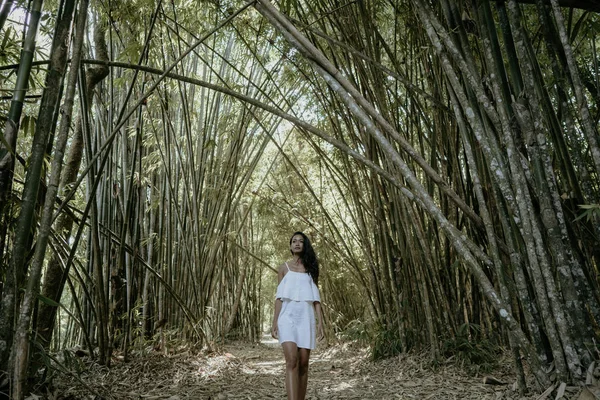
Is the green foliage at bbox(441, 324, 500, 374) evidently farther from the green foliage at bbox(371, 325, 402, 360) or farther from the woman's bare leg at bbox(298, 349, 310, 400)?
the woman's bare leg at bbox(298, 349, 310, 400)

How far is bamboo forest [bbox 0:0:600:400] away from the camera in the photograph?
1350mm

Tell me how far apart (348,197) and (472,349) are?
2674 millimetres

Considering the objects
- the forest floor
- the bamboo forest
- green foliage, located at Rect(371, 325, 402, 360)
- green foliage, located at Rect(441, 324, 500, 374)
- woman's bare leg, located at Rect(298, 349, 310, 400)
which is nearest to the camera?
the bamboo forest

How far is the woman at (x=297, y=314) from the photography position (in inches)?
79.5

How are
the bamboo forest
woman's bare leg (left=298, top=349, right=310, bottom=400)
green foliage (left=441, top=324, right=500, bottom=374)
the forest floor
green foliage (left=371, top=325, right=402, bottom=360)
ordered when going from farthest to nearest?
1. green foliage (left=371, top=325, right=402, bottom=360)
2. green foliage (left=441, top=324, right=500, bottom=374)
3. woman's bare leg (left=298, top=349, right=310, bottom=400)
4. the forest floor
5. the bamboo forest

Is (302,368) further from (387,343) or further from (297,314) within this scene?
(387,343)

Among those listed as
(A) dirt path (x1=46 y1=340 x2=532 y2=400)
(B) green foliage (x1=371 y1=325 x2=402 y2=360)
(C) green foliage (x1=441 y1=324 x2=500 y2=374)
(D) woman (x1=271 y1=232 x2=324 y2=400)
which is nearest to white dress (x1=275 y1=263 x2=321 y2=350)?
(D) woman (x1=271 y1=232 x2=324 y2=400)

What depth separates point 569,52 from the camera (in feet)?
4.51

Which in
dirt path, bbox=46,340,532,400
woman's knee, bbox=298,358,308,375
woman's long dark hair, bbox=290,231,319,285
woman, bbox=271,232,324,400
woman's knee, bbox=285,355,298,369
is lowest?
dirt path, bbox=46,340,532,400

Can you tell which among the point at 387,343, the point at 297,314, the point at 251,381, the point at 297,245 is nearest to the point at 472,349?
the point at 387,343

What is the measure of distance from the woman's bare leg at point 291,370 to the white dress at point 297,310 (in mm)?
33

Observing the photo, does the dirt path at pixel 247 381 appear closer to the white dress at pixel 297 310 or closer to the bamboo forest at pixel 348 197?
the bamboo forest at pixel 348 197

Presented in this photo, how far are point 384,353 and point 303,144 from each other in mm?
3130

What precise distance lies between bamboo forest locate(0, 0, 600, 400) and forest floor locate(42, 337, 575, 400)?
0.02 metres
